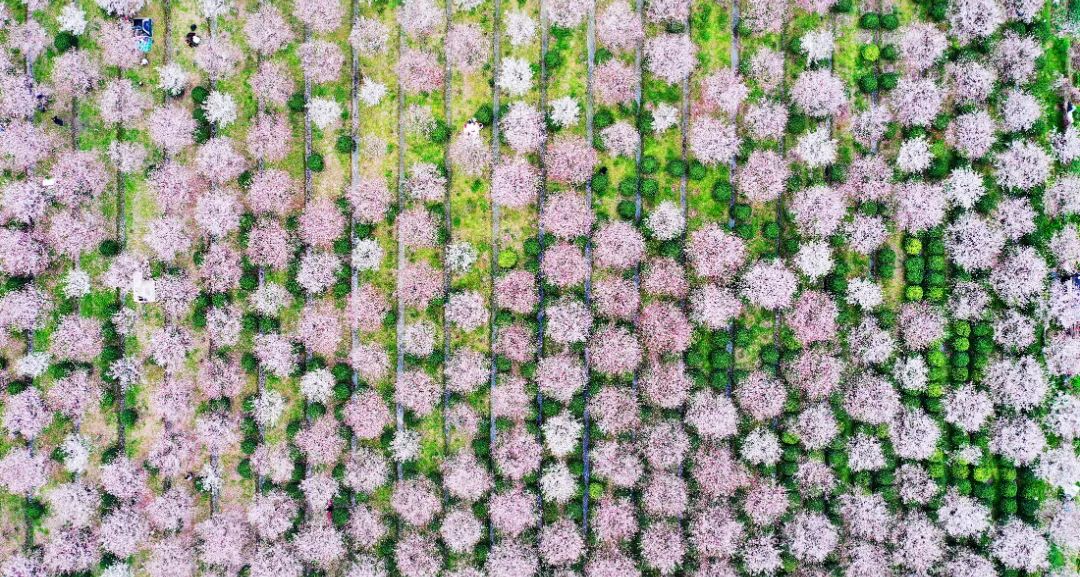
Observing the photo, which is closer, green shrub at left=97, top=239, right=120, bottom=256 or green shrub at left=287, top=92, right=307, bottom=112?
green shrub at left=287, top=92, right=307, bottom=112

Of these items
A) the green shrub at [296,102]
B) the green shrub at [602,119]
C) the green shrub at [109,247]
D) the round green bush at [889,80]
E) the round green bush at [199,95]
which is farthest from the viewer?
the green shrub at [109,247]

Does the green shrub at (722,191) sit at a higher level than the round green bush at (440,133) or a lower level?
lower

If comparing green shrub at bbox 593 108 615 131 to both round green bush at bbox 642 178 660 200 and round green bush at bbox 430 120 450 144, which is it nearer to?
round green bush at bbox 642 178 660 200

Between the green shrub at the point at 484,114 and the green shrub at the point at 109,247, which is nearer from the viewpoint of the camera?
the green shrub at the point at 484,114

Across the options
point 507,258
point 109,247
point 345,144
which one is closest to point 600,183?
point 507,258

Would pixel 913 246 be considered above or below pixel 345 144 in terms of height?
below

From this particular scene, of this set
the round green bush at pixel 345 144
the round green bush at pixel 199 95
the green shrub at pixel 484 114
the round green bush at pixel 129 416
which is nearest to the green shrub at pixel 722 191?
the green shrub at pixel 484 114

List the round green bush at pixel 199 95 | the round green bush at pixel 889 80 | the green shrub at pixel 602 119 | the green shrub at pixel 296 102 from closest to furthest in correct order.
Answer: the green shrub at pixel 602 119 → the round green bush at pixel 889 80 → the round green bush at pixel 199 95 → the green shrub at pixel 296 102

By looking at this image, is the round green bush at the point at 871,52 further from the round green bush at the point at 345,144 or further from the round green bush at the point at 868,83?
the round green bush at the point at 345,144

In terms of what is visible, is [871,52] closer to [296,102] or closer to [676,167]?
[676,167]

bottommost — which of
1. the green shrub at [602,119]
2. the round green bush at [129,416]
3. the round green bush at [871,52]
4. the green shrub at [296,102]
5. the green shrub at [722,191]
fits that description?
the round green bush at [129,416]

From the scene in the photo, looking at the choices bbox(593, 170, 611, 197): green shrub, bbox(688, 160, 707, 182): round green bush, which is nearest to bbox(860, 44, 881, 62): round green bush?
bbox(688, 160, 707, 182): round green bush
